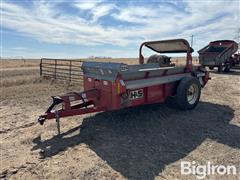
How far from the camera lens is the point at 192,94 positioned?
6.02 meters

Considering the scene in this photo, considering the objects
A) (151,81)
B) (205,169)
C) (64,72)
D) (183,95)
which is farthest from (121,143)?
(64,72)

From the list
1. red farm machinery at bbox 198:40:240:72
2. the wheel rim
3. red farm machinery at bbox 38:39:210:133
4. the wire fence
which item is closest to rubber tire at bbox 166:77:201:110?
red farm machinery at bbox 38:39:210:133

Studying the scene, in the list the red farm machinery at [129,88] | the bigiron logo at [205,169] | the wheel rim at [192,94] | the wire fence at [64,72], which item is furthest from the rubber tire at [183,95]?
the wire fence at [64,72]

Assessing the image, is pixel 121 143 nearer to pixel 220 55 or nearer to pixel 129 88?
pixel 129 88

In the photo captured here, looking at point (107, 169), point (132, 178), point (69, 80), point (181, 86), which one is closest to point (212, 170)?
point (132, 178)

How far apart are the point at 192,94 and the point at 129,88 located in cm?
230

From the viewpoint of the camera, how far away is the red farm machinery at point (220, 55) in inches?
564

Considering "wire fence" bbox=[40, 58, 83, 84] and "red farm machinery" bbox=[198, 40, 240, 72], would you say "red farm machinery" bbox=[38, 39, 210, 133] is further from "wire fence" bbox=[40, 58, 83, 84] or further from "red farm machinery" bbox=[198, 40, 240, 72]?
"red farm machinery" bbox=[198, 40, 240, 72]

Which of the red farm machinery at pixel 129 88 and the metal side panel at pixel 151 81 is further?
the metal side panel at pixel 151 81

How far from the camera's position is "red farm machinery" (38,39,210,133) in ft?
14.4

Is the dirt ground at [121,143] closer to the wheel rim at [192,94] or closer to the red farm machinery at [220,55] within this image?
the wheel rim at [192,94]

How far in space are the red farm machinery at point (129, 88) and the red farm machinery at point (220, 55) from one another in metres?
9.03

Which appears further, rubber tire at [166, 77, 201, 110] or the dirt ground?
rubber tire at [166, 77, 201, 110]

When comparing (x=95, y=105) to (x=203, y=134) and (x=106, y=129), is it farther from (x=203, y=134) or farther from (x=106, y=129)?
(x=203, y=134)
